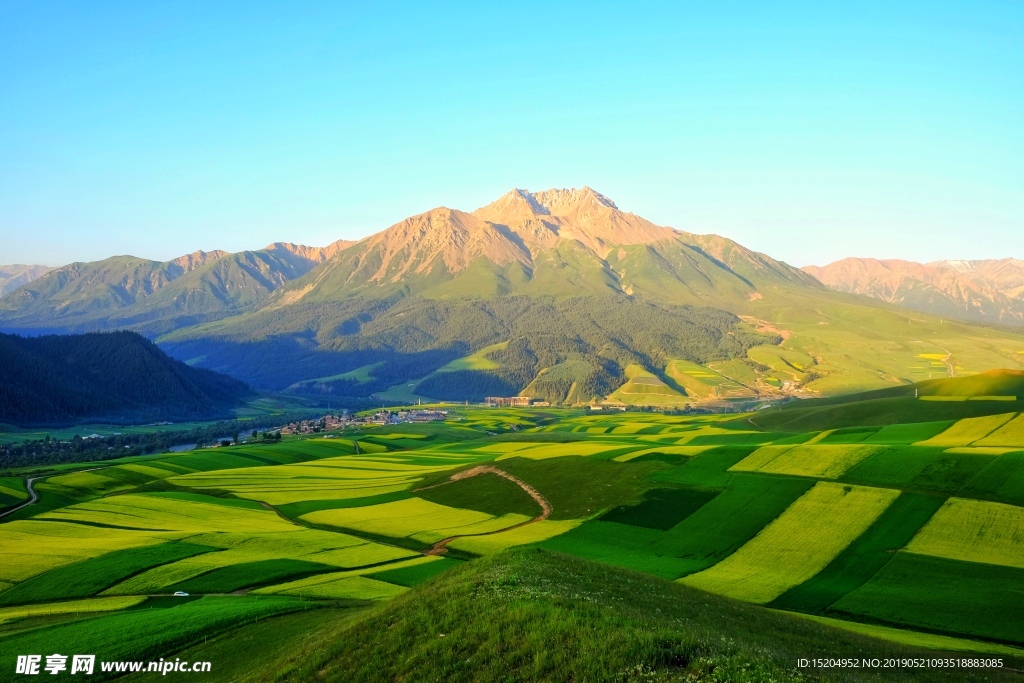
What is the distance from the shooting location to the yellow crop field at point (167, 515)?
2950 inches

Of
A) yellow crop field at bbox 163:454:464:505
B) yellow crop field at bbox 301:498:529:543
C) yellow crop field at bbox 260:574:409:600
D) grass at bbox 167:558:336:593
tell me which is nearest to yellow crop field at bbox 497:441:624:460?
yellow crop field at bbox 163:454:464:505

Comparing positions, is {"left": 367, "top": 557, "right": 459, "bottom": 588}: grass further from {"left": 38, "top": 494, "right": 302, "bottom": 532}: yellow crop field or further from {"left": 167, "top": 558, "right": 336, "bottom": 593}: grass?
{"left": 38, "top": 494, "right": 302, "bottom": 532}: yellow crop field

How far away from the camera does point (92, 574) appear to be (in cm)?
5322

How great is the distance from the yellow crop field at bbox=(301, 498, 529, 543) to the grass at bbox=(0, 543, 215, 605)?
60.2 feet

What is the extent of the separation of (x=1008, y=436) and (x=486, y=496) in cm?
6522

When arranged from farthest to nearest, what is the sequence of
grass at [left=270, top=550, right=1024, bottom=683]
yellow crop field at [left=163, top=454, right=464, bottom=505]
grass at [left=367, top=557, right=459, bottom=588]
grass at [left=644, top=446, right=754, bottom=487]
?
yellow crop field at [left=163, top=454, right=464, bottom=505] < grass at [left=644, top=446, right=754, bottom=487] < grass at [left=367, top=557, right=459, bottom=588] < grass at [left=270, top=550, right=1024, bottom=683]

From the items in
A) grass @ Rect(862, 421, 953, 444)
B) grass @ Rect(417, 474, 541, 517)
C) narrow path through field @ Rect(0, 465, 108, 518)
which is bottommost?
grass @ Rect(417, 474, 541, 517)

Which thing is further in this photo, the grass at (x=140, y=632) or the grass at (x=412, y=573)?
the grass at (x=412, y=573)

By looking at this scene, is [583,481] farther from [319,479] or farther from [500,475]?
[319,479]

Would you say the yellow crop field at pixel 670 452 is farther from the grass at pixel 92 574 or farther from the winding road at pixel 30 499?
the winding road at pixel 30 499

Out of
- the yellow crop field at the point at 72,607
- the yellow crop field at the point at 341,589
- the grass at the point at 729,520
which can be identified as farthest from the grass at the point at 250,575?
the grass at the point at 729,520

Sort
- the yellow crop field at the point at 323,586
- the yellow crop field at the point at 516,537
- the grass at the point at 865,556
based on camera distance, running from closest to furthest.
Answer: the grass at the point at 865,556 < the yellow crop field at the point at 323,586 < the yellow crop field at the point at 516,537

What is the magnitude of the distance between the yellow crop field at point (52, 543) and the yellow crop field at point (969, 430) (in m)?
90.2

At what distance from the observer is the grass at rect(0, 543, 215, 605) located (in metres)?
49.7
